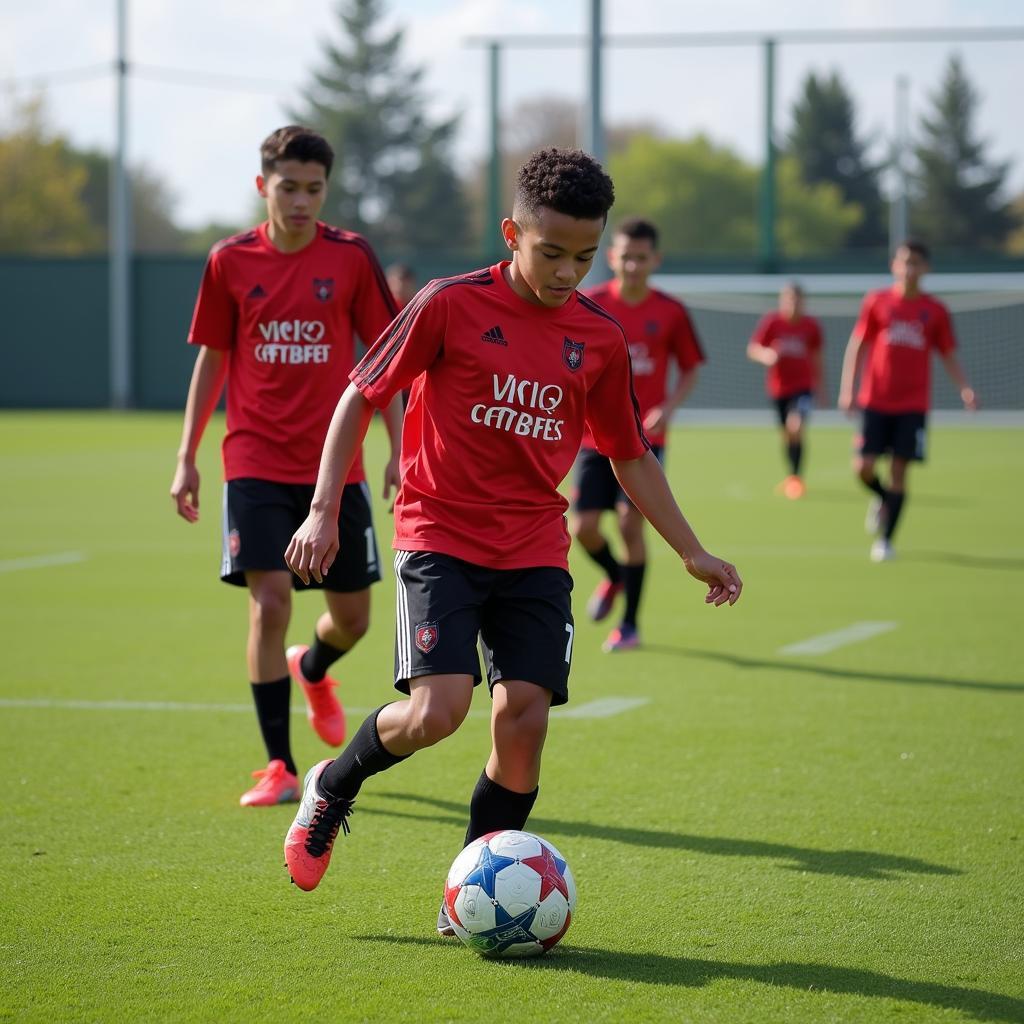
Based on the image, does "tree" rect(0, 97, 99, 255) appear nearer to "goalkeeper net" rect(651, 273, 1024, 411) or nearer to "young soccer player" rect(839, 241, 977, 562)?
"goalkeeper net" rect(651, 273, 1024, 411)

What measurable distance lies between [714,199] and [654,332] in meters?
62.1

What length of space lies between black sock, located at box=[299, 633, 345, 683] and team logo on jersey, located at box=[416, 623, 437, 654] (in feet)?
6.99

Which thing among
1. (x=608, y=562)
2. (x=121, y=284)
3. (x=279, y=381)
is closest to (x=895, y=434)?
(x=608, y=562)

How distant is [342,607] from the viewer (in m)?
5.93

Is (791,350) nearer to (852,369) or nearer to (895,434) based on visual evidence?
(852,369)

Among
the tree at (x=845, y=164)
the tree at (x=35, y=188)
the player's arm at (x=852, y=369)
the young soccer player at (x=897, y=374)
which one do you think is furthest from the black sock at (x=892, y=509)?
the tree at (x=35, y=188)

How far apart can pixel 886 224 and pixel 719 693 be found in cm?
5864

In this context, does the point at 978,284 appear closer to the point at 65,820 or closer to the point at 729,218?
the point at 65,820

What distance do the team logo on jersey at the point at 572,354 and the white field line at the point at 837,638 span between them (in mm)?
4618

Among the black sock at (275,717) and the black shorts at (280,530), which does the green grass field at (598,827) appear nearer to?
the black sock at (275,717)

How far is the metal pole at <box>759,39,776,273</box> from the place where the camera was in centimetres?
3350

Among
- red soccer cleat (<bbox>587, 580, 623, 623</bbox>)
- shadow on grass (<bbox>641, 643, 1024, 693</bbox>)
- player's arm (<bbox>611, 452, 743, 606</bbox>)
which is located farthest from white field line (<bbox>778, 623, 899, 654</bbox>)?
player's arm (<bbox>611, 452, 743, 606</bbox>)

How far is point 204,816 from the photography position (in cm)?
531

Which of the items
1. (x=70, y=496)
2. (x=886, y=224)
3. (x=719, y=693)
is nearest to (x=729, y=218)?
(x=886, y=224)
